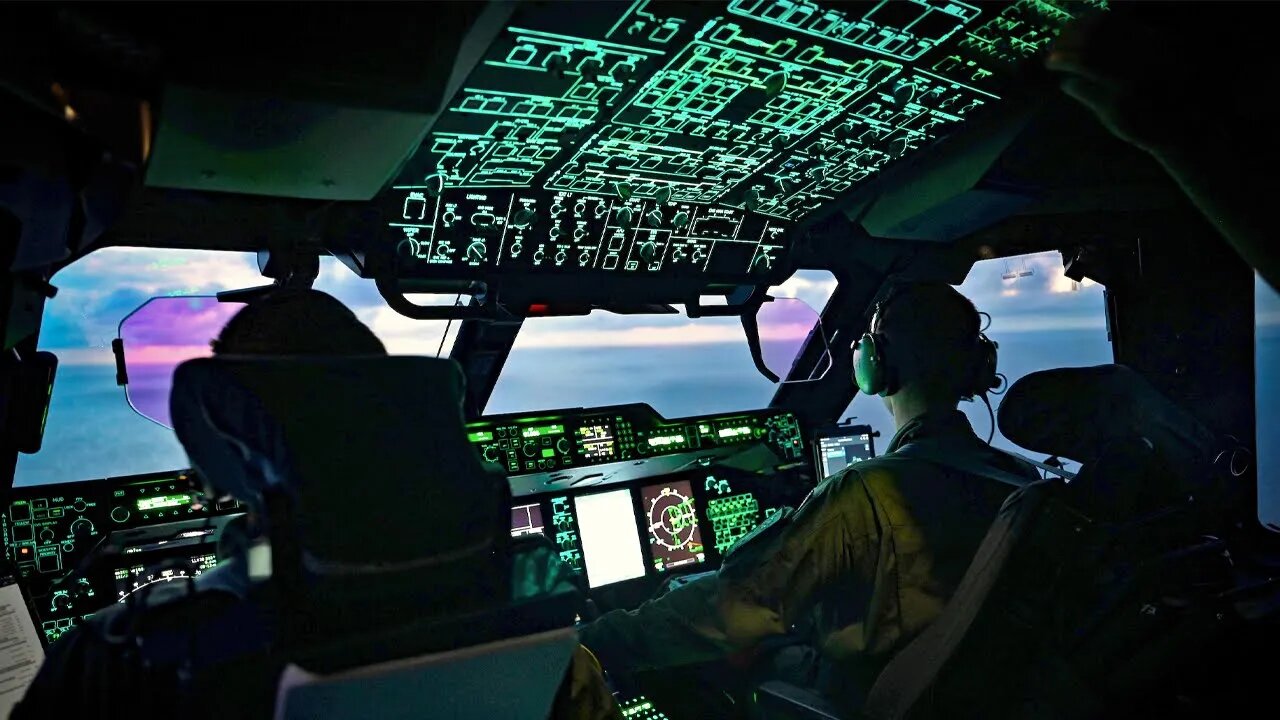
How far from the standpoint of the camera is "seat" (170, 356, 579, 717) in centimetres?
77

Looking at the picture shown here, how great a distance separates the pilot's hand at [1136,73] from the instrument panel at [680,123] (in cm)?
90

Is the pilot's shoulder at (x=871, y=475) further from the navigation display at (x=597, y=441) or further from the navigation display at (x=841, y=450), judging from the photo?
the navigation display at (x=841, y=450)

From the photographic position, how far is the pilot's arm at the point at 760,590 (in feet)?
4.68

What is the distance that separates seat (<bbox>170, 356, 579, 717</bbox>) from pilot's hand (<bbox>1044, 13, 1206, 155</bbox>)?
72 centimetres

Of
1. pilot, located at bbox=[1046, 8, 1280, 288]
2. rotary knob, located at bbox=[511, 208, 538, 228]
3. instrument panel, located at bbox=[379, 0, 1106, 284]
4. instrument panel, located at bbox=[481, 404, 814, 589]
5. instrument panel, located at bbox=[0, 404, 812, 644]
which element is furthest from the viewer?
instrument panel, located at bbox=[481, 404, 814, 589]

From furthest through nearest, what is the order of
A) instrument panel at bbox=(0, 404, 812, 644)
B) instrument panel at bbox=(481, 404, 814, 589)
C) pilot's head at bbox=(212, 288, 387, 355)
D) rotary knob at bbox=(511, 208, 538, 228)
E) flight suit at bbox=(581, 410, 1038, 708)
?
instrument panel at bbox=(481, 404, 814, 589) → rotary knob at bbox=(511, 208, 538, 228) → instrument panel at bbox=(0, 404, 812, 644) → flight suit at bbox=(581, 410, 1038, 708) → pilot's head at bbox=(212, 288, 387, 355)

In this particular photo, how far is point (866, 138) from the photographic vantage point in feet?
7.52

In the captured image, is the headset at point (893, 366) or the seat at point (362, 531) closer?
the seat at point (362, 531)

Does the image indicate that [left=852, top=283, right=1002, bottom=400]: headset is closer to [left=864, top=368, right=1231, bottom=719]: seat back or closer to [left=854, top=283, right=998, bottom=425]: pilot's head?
[left=854, top=283, right=998, bottom=425]: pilot's head

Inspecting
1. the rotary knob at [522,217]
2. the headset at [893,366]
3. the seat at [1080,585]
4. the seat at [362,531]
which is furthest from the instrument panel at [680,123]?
the seat at [362,531]

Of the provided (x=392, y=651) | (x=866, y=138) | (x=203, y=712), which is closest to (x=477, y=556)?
(x=392, y=651)

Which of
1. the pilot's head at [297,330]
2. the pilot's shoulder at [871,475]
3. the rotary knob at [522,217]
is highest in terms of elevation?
the rotary knob at [522,217]

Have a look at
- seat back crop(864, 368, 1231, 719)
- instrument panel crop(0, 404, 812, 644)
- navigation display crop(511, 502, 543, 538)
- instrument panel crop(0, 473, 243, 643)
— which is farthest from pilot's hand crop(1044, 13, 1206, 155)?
navigation display crop(511, 502, 543, 538)

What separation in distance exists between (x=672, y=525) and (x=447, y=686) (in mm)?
1830
